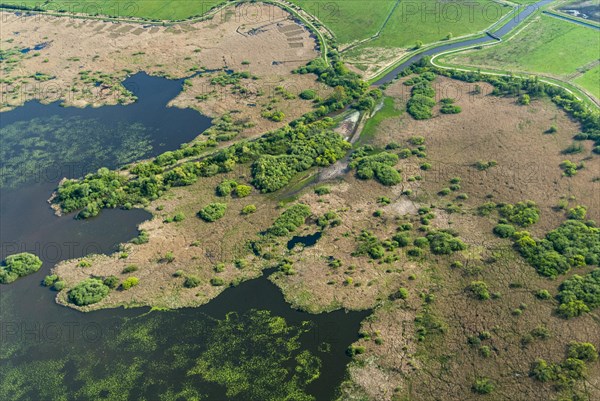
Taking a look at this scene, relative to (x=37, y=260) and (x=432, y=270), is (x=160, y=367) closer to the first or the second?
(x=37, y=260)

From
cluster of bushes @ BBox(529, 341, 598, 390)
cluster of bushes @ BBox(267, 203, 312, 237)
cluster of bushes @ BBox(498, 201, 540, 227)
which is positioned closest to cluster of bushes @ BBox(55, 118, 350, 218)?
→ cluster of bushes @ BBox(267, 203, 312, 237)

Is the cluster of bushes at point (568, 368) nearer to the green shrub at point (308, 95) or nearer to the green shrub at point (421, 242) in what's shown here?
the green shrub at point (421, 242)

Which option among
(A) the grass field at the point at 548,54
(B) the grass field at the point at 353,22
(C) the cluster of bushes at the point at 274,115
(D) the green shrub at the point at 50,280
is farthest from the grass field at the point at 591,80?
(D) the green shrub at the point at 50,280

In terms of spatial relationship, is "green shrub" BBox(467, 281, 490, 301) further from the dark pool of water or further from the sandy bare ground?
the sandy bare ground

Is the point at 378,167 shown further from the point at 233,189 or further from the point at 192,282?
the point at 192,282

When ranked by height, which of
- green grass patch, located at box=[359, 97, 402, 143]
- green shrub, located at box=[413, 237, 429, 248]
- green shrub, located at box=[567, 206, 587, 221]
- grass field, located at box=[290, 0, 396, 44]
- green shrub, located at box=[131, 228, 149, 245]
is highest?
grass field, located at box=[290, 0, 396, 44]

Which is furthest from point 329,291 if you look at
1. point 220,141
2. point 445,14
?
point 445,14

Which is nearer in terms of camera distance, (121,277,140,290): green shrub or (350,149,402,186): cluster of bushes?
(121,277,140,290): green shrub
